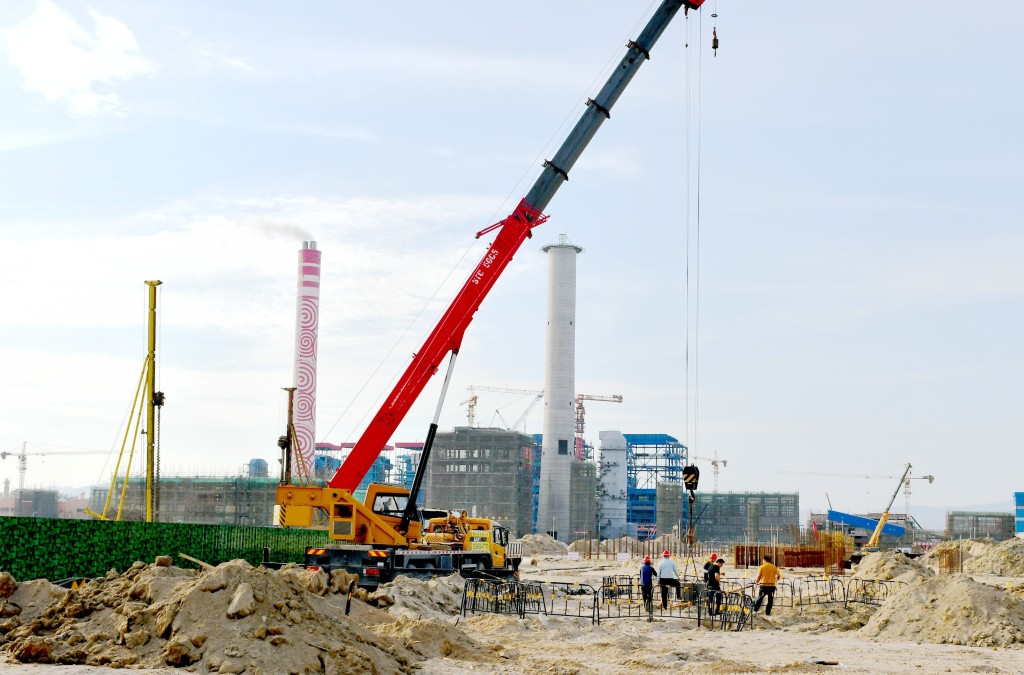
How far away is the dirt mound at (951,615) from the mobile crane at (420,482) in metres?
11.0

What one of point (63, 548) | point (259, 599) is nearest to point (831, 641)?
point (259, 599)

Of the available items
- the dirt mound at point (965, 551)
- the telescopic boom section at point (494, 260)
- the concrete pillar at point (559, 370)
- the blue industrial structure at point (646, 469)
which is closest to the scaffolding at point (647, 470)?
the blue industrial structure at point (646, 469)

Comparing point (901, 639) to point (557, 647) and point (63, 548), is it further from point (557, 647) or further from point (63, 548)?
point (63, 548)

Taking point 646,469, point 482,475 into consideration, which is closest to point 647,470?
point 646,469

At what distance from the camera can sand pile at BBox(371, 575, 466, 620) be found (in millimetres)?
20453

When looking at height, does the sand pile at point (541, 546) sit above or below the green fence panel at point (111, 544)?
below

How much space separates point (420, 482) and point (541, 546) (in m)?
53.8

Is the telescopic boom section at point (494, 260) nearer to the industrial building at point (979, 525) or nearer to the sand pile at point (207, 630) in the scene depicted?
the sand pile at point (207, 630)

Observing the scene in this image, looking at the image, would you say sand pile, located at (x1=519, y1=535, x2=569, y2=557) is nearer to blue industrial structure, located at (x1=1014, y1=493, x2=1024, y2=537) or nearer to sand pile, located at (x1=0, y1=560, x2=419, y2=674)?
blue industrial structure, located at (x1=1014, y1=493, x2=1024, y2=537)

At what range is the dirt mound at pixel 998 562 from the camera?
47875 millimetres

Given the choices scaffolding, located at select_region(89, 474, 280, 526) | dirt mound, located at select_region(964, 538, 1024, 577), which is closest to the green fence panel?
dirt mound, located at select_region(964, 538, 1024, 577)

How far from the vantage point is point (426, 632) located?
16156mm

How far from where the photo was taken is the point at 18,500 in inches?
5030

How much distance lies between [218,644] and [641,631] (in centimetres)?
932
